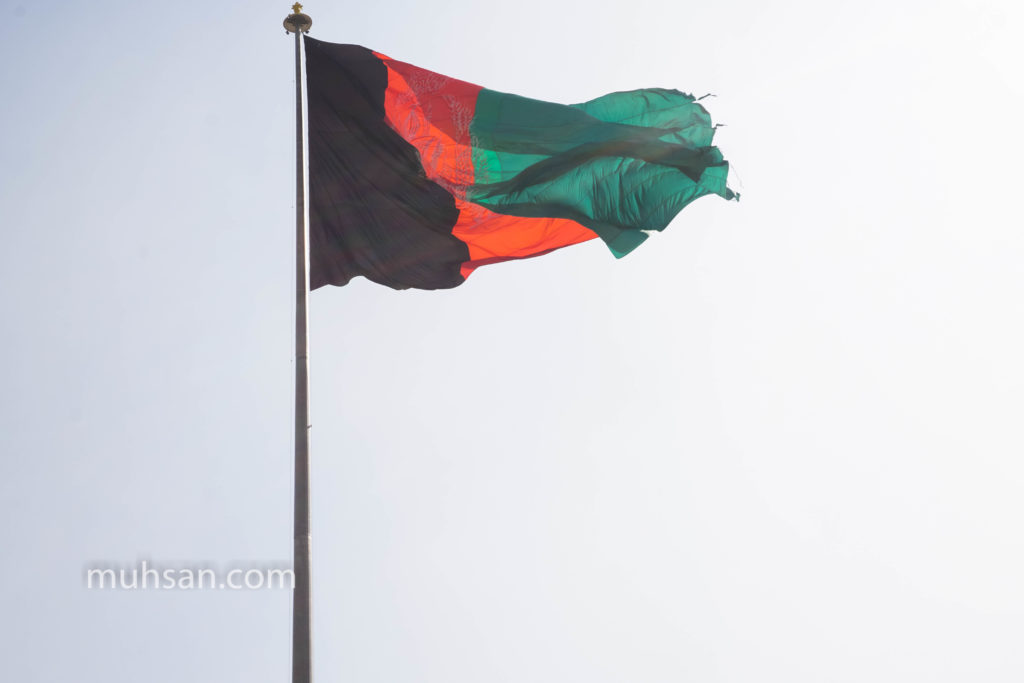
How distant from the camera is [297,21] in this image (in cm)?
1295

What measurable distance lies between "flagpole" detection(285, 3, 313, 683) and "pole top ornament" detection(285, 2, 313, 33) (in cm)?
50

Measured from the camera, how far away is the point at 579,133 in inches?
583

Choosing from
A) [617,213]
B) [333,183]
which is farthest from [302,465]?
[617,213]

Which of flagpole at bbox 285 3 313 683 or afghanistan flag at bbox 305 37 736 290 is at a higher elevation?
afghanistan flag at bbox 305 37 736 290

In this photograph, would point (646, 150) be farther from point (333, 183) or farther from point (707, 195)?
point (333, 183)

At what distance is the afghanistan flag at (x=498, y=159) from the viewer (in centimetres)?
1390

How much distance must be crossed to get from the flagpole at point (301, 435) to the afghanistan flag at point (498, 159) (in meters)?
1.55

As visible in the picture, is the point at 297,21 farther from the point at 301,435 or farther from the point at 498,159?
the point at 301,435

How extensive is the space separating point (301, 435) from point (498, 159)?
5679 millimetres

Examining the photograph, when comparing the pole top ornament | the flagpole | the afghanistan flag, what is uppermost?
the pole top ornament

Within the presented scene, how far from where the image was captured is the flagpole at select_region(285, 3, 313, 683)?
9523 millimetres

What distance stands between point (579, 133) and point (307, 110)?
11.7 ft

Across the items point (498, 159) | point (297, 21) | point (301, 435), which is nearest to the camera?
point (301, 435)

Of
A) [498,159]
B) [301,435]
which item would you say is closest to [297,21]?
[498,159]
